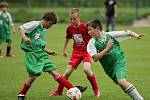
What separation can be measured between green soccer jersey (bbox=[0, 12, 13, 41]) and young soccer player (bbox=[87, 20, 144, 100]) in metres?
9.49

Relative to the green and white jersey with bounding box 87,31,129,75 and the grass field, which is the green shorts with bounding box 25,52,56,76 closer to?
the grass field

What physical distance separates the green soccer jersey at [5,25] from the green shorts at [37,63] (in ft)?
29.1

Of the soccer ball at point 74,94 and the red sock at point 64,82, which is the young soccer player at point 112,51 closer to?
the soccer ball at point 74,94

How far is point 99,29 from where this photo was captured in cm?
990

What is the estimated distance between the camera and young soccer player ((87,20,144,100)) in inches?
386

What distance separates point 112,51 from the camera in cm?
1005

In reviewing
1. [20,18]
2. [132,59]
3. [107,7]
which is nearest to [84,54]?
[132,59]

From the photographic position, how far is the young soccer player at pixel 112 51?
9.81 metres

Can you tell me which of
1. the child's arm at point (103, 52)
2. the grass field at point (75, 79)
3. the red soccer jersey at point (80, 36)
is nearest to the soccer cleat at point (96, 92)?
the grass field at point (75, 79)

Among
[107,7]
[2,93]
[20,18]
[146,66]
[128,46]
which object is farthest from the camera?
[20,18]

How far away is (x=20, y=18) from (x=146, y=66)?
25914 mm

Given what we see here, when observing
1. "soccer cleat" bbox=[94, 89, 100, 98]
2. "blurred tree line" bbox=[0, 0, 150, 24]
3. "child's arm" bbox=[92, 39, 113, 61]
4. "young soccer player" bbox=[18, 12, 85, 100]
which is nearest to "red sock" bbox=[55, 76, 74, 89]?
"young soccer player" bbox=[18, 12, 85, 100]

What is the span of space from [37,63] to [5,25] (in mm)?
9047

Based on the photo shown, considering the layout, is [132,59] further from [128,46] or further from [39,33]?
[39,33]
